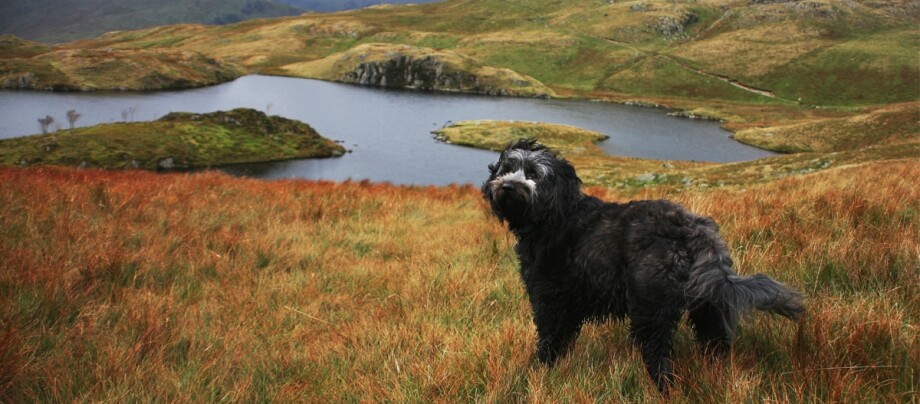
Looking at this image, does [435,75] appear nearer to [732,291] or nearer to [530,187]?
[530,187]

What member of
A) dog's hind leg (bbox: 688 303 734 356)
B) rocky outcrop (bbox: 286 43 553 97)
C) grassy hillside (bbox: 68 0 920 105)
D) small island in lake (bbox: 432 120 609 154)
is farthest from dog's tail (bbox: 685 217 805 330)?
grassy hillside (bbox: 68 0 920 105)

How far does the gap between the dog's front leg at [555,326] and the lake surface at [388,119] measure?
145ft

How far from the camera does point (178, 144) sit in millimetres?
58031

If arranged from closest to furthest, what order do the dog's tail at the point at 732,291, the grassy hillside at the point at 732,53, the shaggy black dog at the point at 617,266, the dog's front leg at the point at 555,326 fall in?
the dog's tail at the point at 732,291 → the shaggy black dog at the point at 617,266 → the dog's front leg at the point at 555,326 → the grassy hillside at the point at 732,53

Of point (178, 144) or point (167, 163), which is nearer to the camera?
point (167, 163)

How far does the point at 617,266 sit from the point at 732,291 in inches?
28.5

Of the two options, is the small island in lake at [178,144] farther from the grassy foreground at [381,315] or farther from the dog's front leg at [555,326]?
the dog's front leg at [555,326]

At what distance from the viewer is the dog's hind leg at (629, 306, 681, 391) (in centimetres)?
319

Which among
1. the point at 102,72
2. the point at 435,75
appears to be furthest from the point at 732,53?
the point at 102,72

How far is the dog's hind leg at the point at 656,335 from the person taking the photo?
3.19 metres

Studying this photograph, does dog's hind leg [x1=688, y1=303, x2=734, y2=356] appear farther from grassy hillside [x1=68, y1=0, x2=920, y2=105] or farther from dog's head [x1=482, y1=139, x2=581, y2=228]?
grassy hillside [x1=68, y1=0, x2=920, y2=105]

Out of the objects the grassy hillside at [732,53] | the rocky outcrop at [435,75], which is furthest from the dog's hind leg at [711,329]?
the grassy hillside at [732,53]

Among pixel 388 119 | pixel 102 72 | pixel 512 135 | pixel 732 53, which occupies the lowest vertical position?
pixel 512 135

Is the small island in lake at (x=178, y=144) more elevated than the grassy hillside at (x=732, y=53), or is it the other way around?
the grassy hillside at (x=732, y=53)
